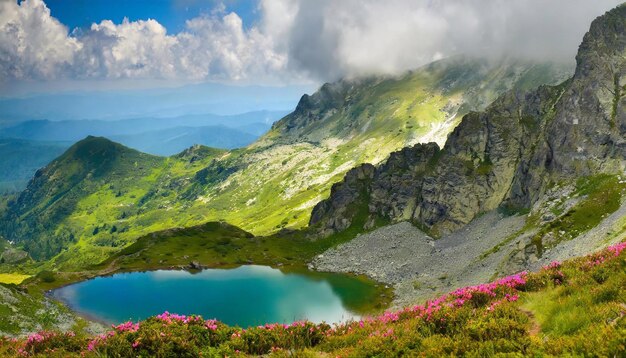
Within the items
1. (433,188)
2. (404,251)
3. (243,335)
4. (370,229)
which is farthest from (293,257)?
(243,335)

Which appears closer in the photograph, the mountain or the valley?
the valley

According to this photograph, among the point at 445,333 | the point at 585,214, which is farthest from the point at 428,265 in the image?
the point at 445,333

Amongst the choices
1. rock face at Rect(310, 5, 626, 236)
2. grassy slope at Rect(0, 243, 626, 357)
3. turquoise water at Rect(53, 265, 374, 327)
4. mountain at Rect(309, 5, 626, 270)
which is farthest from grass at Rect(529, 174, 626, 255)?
grassy slope at Rect(0, 243, 626, 357)

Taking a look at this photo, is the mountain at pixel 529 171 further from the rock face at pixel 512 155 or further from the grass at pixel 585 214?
the rock face at pixel 512 155

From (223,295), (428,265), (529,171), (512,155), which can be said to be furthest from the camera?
(512,155)

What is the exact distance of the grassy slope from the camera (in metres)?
11.9

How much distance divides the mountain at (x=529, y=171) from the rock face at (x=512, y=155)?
13.3 inches

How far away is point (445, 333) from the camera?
49.3 ft

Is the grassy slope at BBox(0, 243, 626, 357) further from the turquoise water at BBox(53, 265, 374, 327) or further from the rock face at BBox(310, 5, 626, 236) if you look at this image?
the rock face at BBox(310, 5, 626, 236)

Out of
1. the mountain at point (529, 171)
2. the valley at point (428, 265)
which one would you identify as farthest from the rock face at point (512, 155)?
the valley at point (428, 265)

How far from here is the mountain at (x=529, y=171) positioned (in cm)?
8825

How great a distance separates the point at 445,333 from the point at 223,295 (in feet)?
332

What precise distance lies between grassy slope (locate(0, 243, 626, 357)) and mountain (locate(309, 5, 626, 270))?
193ft

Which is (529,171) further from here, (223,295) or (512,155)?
(223,295)
